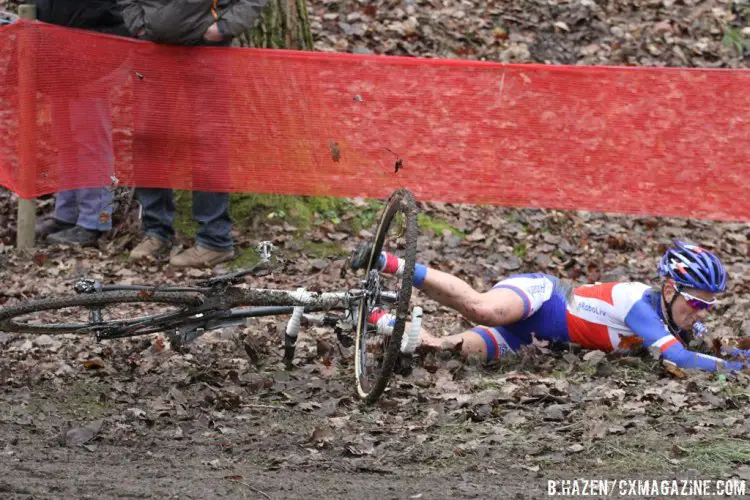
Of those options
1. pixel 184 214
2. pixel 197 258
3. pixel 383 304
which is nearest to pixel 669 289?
pixel 383 304

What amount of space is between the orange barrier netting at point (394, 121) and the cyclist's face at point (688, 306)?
1813 mm

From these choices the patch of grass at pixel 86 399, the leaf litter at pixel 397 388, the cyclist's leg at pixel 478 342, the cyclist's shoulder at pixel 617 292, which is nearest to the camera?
the leaf litter at pixel 397 388

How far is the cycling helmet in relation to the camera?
6.17 m

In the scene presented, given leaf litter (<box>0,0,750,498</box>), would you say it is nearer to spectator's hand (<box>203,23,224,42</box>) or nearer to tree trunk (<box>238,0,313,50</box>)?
tree trunk (<box>238,0,313,50</box>)

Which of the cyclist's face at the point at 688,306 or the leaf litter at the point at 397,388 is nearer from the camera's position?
the leaf litter at the point at 397,388

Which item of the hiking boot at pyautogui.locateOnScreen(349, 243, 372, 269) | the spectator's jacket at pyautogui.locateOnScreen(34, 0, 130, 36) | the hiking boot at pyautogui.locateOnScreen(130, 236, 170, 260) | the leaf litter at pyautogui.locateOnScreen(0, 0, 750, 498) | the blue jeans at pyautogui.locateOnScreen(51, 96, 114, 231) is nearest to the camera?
the leaf litter at pyautogui.locateOnScreen(0, 0, 750, 498)

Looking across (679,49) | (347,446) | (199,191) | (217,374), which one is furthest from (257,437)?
(679,49)

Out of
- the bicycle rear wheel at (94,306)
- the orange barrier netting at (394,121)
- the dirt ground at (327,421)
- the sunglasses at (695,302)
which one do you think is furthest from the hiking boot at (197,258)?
the sunglasses at (695,302)

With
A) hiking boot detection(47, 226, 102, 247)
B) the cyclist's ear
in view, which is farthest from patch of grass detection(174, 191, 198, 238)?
the cyclist's ear

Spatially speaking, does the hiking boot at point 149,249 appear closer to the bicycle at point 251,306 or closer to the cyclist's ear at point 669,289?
the bicycle at point 251,306

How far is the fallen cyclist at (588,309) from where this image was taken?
6180 mm

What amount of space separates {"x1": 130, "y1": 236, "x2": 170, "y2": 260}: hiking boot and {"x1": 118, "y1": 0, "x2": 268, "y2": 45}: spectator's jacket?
63.3 inches

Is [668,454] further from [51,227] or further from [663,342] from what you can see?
[51,227]

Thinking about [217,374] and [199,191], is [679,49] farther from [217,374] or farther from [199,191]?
[217,374]
